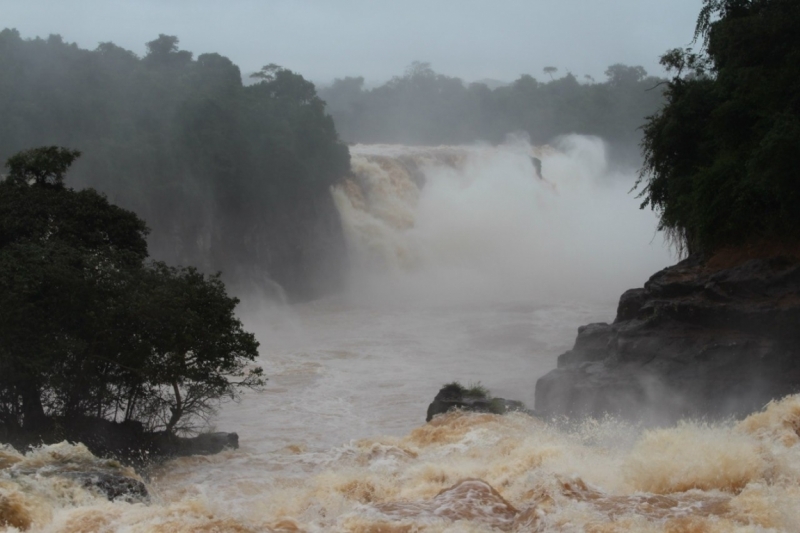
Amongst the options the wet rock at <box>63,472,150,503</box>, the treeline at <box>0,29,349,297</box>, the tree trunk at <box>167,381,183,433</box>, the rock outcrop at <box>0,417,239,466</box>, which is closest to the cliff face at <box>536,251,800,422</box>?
the rock outcrop at <box>0,417,239,466</box>

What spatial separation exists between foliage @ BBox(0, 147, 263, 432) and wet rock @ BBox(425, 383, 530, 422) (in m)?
3.73

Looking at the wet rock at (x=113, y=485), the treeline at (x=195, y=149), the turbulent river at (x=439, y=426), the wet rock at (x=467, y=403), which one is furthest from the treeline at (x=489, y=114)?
the wet rock at (x=113, y=485)

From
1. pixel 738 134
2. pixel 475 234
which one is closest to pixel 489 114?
pixel 475 234

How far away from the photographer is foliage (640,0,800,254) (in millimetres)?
15328

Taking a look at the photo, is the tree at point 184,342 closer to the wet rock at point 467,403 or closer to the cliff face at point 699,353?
the wet rock at point 467,403

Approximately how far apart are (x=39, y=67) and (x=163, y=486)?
23.3m

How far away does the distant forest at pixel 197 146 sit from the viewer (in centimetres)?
2927

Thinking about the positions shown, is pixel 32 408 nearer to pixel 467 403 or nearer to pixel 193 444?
pixel 193 444

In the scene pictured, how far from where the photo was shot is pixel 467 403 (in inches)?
624

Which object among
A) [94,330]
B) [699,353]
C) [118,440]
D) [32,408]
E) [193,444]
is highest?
[94,330]

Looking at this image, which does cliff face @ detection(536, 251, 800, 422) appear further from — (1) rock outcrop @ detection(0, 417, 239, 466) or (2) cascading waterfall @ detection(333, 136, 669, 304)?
(2) cascading waterfall @ detection(333, 136, 669, 304)

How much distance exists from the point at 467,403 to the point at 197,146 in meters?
20.3

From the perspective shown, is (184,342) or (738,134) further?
(738,134)

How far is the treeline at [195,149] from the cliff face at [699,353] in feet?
60.8
